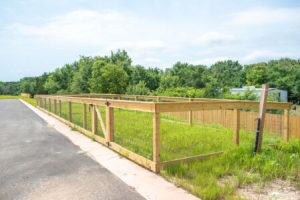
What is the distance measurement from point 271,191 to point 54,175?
3094 mm

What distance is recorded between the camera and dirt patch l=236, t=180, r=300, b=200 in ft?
10.2

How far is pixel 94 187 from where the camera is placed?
11.6ft

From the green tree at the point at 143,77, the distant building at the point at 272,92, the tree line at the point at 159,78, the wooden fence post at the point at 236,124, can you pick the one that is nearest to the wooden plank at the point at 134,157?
the wooden fence post at the point at 236,124

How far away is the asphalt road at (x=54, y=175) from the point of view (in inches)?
131

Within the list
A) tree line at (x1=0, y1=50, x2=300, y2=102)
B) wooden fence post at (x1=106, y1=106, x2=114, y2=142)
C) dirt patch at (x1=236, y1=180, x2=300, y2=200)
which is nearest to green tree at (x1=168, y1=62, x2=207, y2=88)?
tree line at (x1=0, y1=50, x2=300, y2=102)

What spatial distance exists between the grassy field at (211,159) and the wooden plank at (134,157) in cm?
16

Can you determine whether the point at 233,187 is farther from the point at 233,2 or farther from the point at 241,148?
the point at 233,2

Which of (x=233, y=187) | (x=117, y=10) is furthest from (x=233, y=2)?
(x=233, y=187)

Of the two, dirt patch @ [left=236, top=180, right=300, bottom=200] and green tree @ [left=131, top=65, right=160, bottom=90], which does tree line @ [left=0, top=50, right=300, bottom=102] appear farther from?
dirt patch @ [left=236, top=180, right=300, bottom=200]

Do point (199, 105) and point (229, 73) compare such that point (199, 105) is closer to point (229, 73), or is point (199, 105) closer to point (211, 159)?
point (211, 159)

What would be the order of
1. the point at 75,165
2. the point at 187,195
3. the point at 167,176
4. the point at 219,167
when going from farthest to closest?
the point at 75,165 < the point at 219,167 < the point at 167,176 < the point at 187,195

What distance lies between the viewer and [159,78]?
141 ft

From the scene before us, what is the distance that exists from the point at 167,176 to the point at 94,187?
104cm

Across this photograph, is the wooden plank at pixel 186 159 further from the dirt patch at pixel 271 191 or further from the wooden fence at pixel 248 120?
the wooden fence at pixel 248 120
